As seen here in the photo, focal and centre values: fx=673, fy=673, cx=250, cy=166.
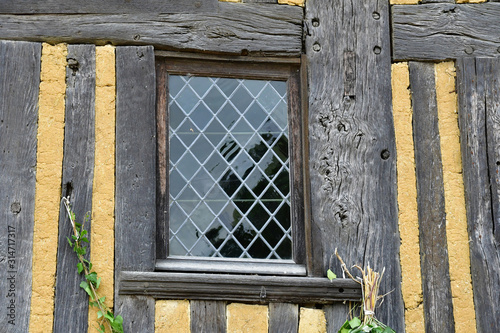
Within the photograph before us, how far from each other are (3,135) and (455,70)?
2637 millimetres

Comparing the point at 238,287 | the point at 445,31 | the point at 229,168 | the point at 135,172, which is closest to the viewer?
the point at 238,287

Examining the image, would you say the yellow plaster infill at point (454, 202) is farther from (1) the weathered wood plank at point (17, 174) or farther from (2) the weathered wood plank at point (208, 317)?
(1) the weathered wood plank at point (17, 174)

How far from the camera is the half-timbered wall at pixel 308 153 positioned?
3.62 m

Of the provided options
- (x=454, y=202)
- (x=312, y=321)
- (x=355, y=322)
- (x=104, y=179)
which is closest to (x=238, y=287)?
(x=312, y=321)

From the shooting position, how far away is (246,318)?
143 inches

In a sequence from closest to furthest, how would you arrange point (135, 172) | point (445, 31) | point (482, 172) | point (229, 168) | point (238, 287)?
point (238, 287) < point (135, 172) < point (482, 172) < point (229, 168) < point (445, 31)

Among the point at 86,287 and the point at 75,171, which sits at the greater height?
the point at 75,171

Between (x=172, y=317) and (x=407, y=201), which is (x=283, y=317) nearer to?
(x=172, y=317)

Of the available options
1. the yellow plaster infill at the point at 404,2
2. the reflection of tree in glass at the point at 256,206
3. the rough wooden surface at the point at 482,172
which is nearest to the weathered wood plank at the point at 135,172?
the reflection of tree in glass at the point at 256,206

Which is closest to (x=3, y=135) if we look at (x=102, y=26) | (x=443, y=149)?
(x=102, y=26)

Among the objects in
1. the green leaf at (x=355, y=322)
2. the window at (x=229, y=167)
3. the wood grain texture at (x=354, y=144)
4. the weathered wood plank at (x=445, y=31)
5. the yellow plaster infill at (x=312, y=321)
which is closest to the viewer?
the green leaf at (x=355, y=322)

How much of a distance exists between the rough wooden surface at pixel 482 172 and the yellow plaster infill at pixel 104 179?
2.00 meters

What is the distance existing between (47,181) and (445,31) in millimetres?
2496

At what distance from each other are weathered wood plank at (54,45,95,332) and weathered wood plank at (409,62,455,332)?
1854mm
